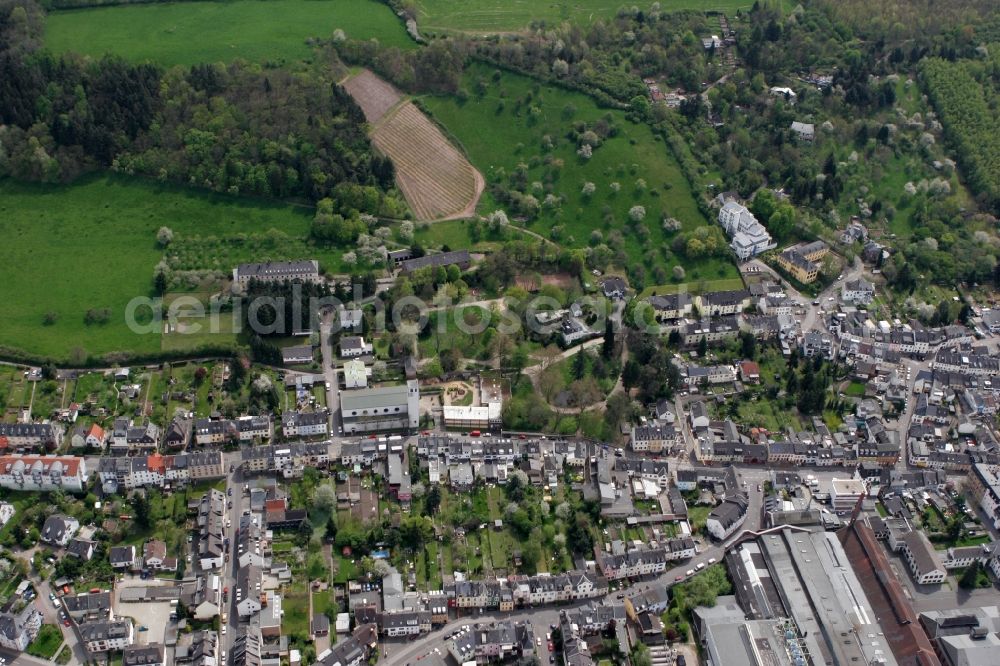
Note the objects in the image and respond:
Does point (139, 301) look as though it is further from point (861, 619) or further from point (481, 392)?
point (861, 619)

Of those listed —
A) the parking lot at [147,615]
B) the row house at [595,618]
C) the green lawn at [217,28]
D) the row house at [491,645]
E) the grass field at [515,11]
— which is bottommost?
the parking lot at [147,615]

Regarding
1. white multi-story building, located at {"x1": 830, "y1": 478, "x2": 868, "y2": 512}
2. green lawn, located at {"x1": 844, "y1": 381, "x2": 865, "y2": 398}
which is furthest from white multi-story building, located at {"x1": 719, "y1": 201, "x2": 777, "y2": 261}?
white multi-story building, located at {"x1": 830, "y1": 478, "x2": 868, "y2": 512}

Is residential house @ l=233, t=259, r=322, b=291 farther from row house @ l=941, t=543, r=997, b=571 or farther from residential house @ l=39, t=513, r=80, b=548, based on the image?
row house @ l=941, t=543, r=997, b=571

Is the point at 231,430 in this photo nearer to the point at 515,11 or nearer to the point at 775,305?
the point at 775,305

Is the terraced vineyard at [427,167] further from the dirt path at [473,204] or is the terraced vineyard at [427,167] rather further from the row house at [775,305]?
the row house at [775,305]

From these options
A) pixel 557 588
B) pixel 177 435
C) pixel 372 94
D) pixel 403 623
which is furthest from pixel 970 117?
pixel 177 435

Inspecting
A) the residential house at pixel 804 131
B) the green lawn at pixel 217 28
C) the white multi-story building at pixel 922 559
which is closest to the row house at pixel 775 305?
the white multi-story building at pixel 922 559
